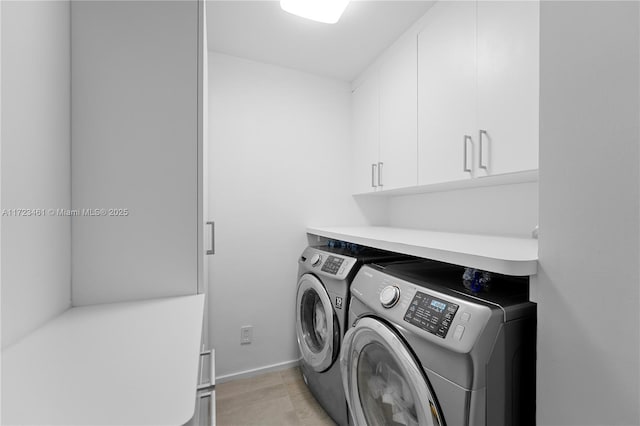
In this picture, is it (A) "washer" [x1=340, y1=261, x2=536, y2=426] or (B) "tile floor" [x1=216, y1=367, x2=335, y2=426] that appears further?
(B) "tile floor" [x1=216, y1=367, x2=335, y2=426]

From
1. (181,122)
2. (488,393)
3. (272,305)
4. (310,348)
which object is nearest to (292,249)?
(272,305)

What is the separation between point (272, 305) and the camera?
1.99 meters

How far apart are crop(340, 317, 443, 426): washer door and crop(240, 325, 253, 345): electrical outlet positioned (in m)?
0.98

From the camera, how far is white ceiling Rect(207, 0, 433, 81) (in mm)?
1443

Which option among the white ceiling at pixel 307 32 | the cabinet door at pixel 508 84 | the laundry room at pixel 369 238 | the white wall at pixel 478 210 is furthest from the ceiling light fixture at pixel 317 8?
the white wall at pixel 478 210

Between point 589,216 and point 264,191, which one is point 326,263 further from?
point 589,216

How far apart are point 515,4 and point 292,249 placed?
1.77 m

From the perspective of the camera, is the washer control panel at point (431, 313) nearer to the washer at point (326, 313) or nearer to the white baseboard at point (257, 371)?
the washer at point (326, 313)

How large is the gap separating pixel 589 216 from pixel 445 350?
465 millimetres

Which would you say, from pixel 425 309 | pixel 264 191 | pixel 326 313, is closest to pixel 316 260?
pixel 326 313

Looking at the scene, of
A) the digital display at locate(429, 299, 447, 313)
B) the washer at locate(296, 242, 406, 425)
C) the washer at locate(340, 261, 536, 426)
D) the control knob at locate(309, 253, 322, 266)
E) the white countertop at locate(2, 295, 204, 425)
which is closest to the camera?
the white countertop at locate(2, 295, 204, 425)

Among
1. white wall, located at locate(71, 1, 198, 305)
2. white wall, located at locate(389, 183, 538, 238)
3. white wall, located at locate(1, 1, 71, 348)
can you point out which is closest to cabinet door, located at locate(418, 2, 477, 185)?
white wall, located at locate(389, 183, 538, 238)

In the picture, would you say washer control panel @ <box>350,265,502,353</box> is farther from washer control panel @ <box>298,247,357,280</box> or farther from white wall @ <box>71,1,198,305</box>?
white wall @ <box>71,1,198,305</box>

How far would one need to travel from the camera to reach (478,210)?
152 centimetres
